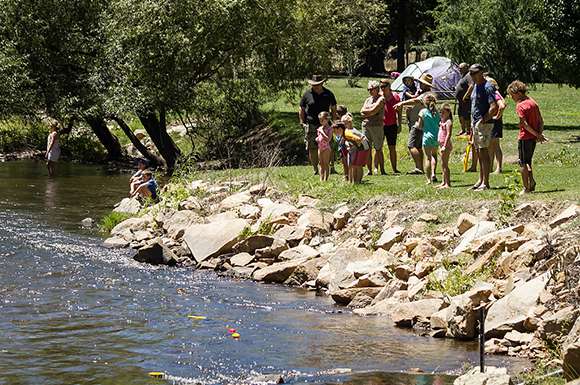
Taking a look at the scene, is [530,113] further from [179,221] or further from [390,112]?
[179,221]

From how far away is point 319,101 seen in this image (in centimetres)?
2145

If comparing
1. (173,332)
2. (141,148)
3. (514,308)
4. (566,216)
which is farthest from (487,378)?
(141,148)

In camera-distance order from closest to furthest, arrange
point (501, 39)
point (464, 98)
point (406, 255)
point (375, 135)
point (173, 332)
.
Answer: point (173, 332) < point (406, 255) < point (375, 135) < point (464, 98) < point (501, 39)

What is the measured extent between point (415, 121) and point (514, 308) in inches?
340

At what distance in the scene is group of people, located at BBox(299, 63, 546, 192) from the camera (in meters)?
16.1

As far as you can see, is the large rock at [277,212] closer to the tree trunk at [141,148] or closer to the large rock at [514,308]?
the large rock at [514,308]

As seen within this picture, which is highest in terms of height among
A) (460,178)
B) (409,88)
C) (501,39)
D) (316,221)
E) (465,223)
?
(501,39)

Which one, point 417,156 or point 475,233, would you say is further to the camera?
point 417,156

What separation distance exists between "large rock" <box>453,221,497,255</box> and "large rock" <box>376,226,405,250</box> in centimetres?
118

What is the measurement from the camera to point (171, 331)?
12969 millimetres

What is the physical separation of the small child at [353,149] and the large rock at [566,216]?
5.47 m

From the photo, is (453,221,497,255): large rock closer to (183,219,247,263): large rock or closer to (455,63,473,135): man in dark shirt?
(183,219,247,263): large rock

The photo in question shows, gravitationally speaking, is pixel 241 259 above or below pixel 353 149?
below

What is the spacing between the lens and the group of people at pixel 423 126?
16094 mm
